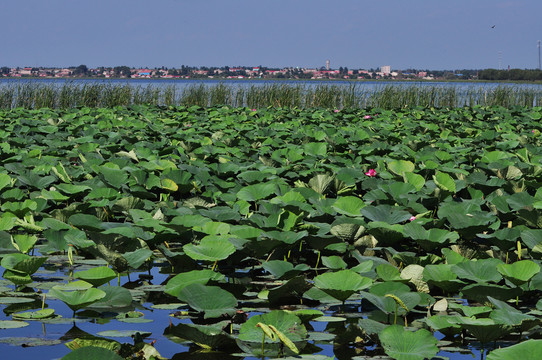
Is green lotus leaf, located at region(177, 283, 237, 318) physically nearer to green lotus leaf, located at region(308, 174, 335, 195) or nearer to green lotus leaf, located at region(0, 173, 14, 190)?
green lotus leaf, located at region(308, 174, 335, 195)

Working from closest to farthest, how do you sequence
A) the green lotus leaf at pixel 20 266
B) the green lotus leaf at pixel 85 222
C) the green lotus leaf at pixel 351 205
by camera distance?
1. the green lotus leaf at pixel 20 266
2. the green lotus leaf at pixel 85 222
3. the green lotus leaf at pixel 351 205

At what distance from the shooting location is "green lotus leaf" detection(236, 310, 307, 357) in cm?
212

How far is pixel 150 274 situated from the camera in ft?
10.6

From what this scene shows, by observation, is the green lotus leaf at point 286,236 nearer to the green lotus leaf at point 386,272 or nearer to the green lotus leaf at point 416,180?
the green lotus leaf at point 386,272

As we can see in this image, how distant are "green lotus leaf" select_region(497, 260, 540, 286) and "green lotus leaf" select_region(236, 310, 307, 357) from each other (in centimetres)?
85

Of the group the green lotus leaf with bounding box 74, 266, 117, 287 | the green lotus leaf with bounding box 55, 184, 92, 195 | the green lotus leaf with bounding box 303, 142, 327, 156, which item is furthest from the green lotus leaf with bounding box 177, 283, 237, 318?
the green lotus leaf with bounding box 303, 142, 327, 156

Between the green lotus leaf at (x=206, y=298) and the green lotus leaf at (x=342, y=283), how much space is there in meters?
0.34

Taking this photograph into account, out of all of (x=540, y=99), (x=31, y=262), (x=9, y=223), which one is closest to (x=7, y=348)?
(x=31, y=262)

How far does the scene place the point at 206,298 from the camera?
233cm

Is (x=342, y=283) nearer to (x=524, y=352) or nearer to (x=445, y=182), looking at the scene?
(x=524, y=352)

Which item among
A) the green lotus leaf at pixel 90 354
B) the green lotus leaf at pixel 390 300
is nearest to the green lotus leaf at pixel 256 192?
the green lotus leaf at pixel 390 300

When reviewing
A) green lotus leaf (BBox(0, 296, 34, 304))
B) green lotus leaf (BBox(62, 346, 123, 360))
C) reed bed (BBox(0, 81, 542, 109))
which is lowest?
green lotus leaf (BBox(0, 296, 34, 304))

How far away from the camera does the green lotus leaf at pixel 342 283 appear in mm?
2424

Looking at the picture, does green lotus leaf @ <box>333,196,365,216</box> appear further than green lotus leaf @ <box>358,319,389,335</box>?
Yes
